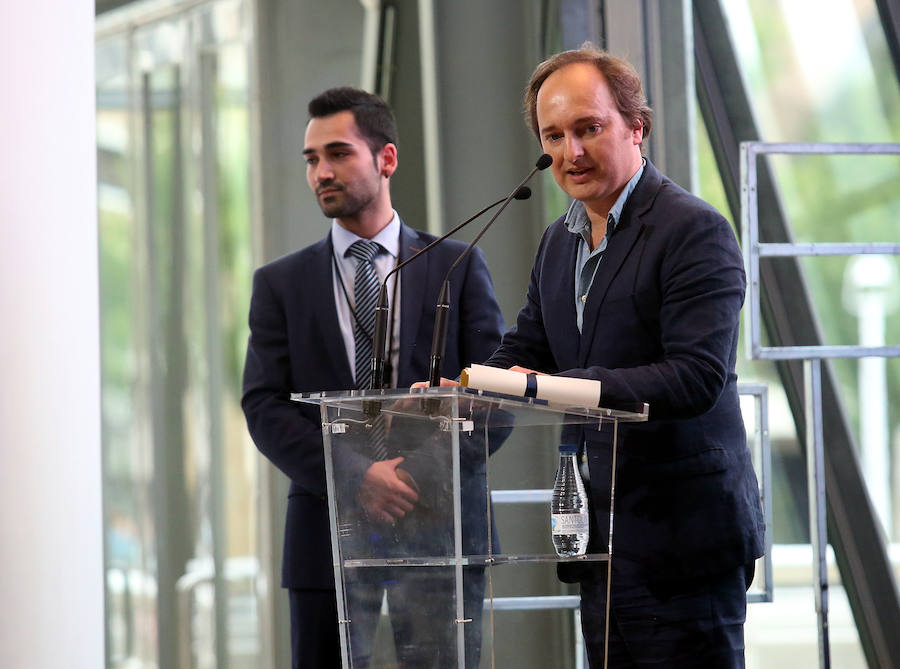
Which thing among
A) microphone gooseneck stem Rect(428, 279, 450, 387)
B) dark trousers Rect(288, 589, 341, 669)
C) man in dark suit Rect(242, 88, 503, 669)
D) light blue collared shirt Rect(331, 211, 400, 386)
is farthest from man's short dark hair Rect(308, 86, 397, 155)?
microphone gooseneck stem Rect(428, 279, 450, 387)

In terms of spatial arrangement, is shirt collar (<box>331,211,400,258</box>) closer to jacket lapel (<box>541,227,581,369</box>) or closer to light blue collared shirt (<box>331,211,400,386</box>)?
light blue collared shirt (<box>331,211,400,386</box>)

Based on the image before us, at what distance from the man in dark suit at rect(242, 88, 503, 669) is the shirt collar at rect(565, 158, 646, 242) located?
538mm

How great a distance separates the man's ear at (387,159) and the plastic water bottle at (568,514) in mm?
1279

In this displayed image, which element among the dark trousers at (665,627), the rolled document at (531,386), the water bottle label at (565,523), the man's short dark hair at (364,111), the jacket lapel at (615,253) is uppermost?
the man's short dark hair at (364,111)

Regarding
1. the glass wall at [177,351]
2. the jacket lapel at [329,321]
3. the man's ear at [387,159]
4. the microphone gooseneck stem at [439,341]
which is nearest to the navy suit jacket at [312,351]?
the jacket lapel at [329,321]

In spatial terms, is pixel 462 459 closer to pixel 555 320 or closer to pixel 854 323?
pixel 555 320

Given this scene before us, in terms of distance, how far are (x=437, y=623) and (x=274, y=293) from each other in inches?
48.6

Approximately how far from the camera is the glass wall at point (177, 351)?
4027mm

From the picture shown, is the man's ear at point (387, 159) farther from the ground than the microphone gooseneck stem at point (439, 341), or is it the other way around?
the man's ear at point (387, 159)

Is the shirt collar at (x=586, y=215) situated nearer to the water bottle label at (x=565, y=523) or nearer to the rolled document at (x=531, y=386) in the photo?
the rolled document at (x=531, y=386)

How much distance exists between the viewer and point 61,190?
8.82ft

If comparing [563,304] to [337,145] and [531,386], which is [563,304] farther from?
[337,145]

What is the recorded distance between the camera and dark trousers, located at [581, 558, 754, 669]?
1.74m

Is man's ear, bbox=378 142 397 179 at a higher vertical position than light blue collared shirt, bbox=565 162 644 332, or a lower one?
higher
